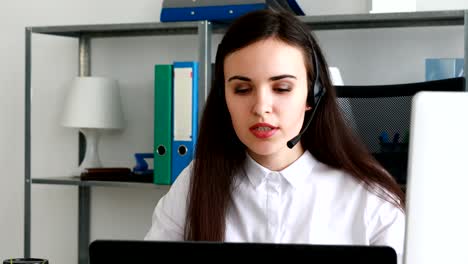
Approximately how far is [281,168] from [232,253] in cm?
65

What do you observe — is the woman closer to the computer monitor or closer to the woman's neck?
the woman's neck

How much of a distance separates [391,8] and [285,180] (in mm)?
1274

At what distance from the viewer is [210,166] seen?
1.43m

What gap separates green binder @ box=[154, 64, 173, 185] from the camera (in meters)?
2.69

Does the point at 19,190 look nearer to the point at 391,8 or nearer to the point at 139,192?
the point at 139,192

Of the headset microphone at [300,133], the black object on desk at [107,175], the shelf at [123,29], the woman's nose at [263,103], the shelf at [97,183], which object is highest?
the shelf at [123,29]

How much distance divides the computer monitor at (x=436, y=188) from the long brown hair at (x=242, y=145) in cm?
63

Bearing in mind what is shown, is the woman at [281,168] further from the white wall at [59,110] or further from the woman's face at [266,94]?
the white wall at [59,110]

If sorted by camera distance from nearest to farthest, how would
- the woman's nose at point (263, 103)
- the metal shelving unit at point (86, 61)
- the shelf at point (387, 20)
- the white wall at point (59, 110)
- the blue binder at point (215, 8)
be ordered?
1. the woman's nose at point (263, 103)
2. the shelf at point (387, 20)
3. the blue binder at point (215, 8)
4. the metal shelving unit at point (86, 61)
5. the white wall at point (59, 110)

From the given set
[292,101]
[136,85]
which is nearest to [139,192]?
[136,85]

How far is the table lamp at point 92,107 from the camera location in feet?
9.68

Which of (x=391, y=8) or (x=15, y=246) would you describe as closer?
(x=391, y=8)

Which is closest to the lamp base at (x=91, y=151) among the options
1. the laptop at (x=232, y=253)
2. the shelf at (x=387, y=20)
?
the shelf at (x=387, y=20)

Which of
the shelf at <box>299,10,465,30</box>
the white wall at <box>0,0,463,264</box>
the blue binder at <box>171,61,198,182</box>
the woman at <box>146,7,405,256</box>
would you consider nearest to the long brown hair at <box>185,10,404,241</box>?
the woman at <box>146,7,405,256</box>
